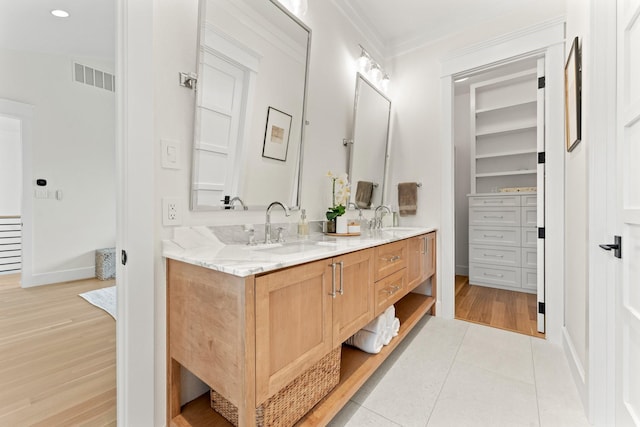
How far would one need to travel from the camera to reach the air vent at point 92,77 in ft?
12.6

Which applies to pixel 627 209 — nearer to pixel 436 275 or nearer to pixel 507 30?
pixel 436 275

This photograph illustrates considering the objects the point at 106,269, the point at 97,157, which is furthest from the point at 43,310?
the point at 97,157

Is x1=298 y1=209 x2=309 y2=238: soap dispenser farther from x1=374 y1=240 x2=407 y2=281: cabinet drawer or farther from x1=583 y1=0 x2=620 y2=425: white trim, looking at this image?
x1=583 y1=0 x2=620 y2=425: white trim

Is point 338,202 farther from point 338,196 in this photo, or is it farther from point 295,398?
point 295,398

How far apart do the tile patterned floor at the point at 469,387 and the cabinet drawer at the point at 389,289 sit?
1.41 ft

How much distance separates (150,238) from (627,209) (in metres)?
1.98

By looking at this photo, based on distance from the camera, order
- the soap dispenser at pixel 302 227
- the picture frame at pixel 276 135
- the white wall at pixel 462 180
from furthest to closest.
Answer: the white wall at pixel 462 180 → the soap dispenser at pixel 302 227 → the picture frame at pixel 276 135

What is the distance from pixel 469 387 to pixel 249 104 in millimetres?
2049

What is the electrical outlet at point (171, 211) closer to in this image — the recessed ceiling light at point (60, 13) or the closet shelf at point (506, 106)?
the recessed ceiling light at point (60, 13)

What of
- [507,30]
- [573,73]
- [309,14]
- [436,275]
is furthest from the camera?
[436,275]

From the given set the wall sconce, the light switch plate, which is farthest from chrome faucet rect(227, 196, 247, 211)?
the wall sconce

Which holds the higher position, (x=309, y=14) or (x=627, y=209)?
(x=309, y=14)

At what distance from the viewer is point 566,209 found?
212 centimetres

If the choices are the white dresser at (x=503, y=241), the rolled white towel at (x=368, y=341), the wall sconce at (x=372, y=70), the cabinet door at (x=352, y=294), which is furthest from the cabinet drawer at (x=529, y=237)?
the cabinet door at (x=352, y=294)
